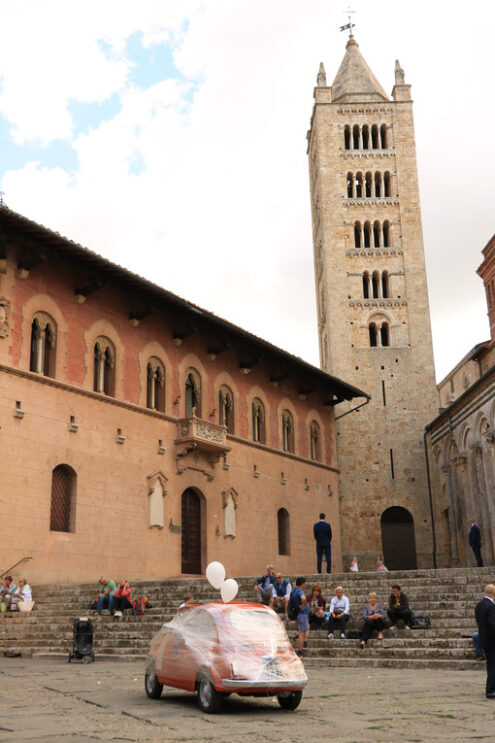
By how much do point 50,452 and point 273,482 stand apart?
10812 millimetres

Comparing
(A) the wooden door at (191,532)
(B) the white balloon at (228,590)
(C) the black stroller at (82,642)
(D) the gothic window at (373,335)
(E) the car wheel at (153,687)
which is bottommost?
(E) the car wheel at (153,687)

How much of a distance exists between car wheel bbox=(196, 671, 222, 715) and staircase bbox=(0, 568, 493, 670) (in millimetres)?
5443

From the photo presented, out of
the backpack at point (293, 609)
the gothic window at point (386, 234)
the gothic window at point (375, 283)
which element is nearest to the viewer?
the backpack at point (293, 609)

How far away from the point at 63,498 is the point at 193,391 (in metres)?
7.04

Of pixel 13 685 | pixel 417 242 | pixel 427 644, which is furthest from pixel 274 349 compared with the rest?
pixel 13 685

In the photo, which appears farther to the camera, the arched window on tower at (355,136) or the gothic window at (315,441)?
the arched window on tower at (355,136)

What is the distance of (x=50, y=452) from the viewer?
21.1 m

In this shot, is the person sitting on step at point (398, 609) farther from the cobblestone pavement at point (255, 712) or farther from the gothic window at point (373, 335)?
the gothic window at point (373, 335)

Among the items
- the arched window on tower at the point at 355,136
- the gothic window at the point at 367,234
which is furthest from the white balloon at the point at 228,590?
the arched window on tower at the point at 355,136

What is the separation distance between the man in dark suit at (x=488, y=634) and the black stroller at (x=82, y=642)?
24.0 ft

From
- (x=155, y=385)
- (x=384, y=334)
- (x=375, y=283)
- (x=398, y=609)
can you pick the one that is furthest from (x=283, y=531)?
(x=398, y=609)

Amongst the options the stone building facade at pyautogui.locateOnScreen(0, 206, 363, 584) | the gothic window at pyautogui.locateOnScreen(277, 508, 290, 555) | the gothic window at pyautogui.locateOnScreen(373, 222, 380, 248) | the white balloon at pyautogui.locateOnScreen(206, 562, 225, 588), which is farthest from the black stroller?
the gothic window at pyautogui.locateOnScreen(373, 222, 380, 248)

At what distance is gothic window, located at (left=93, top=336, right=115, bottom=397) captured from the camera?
2342cm

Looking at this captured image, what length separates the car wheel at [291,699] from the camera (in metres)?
8.83
